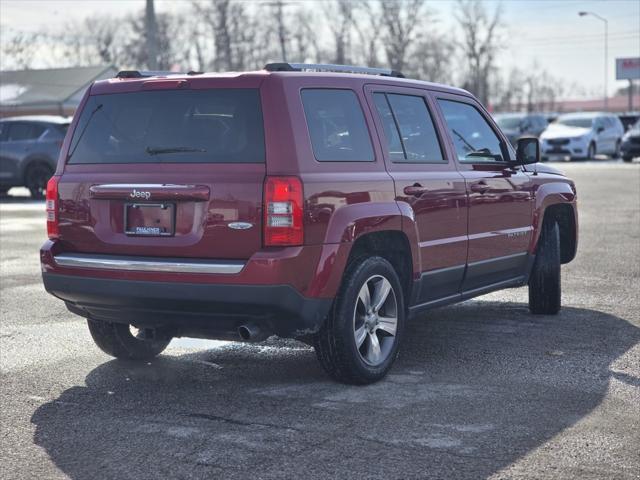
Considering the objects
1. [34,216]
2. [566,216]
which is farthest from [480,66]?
[566,216]

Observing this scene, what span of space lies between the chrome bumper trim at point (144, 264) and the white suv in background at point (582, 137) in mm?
31063

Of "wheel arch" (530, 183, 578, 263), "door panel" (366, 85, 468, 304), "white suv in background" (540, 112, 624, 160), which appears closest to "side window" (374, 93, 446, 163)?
"door panel" (366, 85, 468, 304)

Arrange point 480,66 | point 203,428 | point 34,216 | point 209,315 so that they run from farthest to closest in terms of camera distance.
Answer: point 480,66 < point 34,216 < point 209,315 < point 203,428

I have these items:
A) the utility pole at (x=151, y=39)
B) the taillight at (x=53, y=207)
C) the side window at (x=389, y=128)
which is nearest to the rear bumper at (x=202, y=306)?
the taillight at (x=53, y=207)

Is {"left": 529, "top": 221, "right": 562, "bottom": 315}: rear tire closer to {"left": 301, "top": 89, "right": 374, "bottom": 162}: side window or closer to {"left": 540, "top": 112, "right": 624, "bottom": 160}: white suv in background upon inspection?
{"left": 301, "top": 89, "right": 374, "bottom": 162}: side window

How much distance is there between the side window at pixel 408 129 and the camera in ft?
21.1

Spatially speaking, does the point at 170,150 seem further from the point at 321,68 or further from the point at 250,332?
the point at 321,68

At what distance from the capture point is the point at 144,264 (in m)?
5.65

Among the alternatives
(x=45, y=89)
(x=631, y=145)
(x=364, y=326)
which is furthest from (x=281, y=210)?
(x=45, y=89)

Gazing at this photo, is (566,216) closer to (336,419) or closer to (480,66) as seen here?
(336,419)

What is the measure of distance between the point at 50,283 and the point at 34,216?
12.5m

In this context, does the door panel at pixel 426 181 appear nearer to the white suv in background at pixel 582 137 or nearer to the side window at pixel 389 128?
the side window at pixel 389 128

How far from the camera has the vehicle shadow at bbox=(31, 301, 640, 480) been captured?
4.59 meters

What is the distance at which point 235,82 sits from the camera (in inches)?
224
